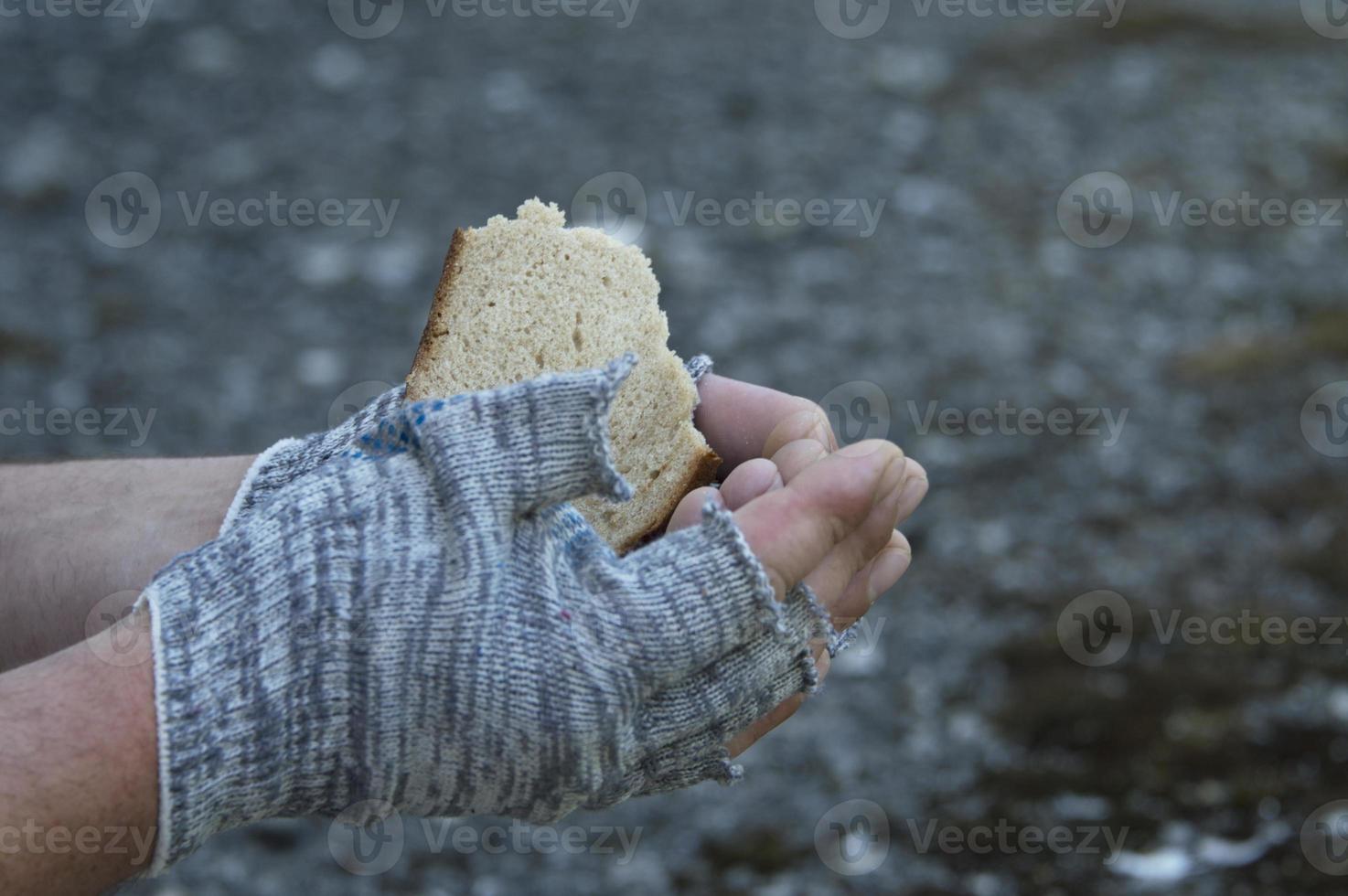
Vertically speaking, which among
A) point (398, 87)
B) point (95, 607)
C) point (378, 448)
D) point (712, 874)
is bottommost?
point (712, 874)

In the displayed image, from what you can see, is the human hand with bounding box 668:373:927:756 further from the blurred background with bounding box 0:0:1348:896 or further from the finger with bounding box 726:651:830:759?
the blurred background with bounding box 0:0:1348:896

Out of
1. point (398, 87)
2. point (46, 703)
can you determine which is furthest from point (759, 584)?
point (398, 87)

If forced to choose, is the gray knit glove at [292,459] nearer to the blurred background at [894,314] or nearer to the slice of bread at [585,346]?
the slice of bread at [585,346]

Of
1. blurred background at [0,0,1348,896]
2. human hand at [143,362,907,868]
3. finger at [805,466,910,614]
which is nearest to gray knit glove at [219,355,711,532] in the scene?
human hand at [143,362,907,868]

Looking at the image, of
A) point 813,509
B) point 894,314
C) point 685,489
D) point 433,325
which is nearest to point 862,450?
point 813,509

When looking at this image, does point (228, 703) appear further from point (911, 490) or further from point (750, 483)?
point (911, 490)

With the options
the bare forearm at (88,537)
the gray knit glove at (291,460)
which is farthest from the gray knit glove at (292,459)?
the bare forearm at (88,537)

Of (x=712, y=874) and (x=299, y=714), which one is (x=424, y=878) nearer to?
(x=712, y=874)

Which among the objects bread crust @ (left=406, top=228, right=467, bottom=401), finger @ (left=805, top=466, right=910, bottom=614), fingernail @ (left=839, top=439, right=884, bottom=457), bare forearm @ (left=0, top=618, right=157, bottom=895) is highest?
bread crust @ (left=406, top=228, right=467, bottom=401)
